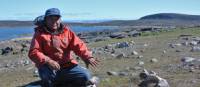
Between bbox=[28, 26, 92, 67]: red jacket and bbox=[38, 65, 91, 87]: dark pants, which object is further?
bbox=[38, 65, 91, 87]: dark pants

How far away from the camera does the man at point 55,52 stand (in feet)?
35.2

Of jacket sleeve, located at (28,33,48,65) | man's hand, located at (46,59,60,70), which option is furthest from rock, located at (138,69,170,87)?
jacket sleeve, located at (28,33,48,65)

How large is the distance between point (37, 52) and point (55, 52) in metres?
0.48

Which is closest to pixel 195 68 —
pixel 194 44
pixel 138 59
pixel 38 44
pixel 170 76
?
pixel 170 76

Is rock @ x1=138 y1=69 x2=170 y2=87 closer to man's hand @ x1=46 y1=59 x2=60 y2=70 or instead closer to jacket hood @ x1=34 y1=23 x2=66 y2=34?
jacket hood @ x1=34 y1=23 x2=66 y2=34

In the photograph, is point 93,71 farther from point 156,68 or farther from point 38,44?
point 38,44

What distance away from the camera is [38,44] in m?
10.8

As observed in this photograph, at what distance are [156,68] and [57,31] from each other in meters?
5.47

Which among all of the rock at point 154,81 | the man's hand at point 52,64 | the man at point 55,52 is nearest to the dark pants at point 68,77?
the man at point 55,52

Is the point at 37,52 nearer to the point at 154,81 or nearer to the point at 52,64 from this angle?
the point at 52,64

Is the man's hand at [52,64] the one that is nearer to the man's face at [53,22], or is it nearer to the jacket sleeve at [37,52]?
the jacket sleeve at [37,52]

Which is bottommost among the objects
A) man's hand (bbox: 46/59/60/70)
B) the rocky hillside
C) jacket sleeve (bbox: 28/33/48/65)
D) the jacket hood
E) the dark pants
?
the rocky hillside

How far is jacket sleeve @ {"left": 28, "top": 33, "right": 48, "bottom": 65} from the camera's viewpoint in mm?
10555

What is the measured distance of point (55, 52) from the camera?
11.0 metres
